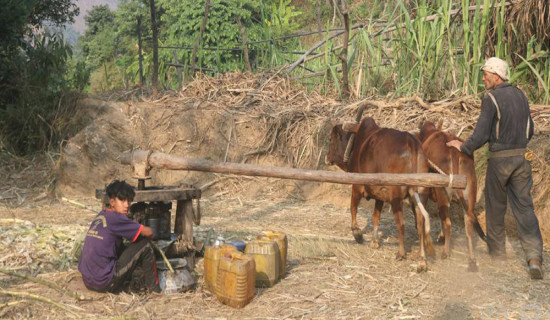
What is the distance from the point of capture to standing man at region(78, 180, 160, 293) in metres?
5.12

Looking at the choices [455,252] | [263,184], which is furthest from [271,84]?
[455,252]

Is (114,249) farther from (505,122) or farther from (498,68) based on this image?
(498,68)

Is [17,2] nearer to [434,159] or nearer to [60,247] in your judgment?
[60,247]

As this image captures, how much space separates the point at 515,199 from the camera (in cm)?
651


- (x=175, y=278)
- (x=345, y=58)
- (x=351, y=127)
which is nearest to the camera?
(x=175, y=278)

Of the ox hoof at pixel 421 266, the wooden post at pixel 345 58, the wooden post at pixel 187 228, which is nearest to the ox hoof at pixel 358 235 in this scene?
the ox hoof at pixel 421 266

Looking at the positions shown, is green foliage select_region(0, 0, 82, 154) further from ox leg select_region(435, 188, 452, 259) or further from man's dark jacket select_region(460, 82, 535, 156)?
man's dark jacket select_region(460, 82, 535, 156)

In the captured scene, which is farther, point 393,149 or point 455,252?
point 455,252

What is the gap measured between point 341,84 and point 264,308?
7.30m

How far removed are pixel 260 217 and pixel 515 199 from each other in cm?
373

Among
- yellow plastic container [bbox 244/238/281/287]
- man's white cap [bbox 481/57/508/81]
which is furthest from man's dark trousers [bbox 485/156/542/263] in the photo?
yellow plastic container [bbox 244/238/281/287]

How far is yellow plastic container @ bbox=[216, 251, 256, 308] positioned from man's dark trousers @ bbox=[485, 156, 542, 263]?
3071 mm

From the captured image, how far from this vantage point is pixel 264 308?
510 cm

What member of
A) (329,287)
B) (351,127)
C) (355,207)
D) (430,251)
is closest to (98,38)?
(351,127)
